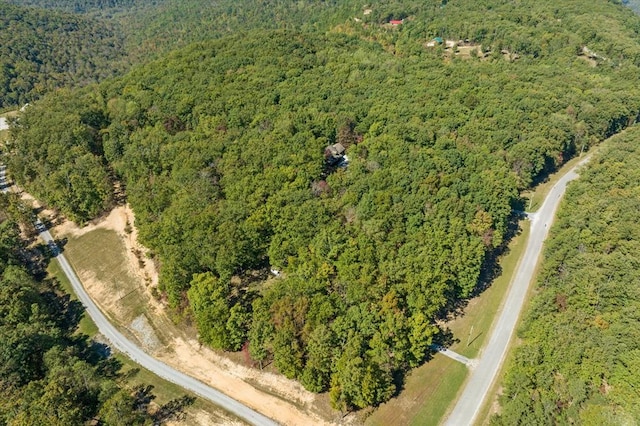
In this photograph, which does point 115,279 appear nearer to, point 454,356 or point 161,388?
point 161,388

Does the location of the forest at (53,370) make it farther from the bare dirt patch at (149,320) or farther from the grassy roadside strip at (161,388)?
the bare dirt patch at (149,320)

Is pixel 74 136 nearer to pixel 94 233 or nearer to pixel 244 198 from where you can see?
pixel 94 233

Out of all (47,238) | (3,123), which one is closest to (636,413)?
(47,238)

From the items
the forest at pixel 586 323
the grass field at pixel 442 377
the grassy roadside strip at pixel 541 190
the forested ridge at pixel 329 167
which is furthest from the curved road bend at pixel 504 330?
the forested ridge at pixel 329 167

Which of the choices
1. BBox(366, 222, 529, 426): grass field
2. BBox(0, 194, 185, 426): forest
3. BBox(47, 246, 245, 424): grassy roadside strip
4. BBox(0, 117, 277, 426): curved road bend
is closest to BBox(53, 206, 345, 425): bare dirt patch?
BBox(0, 117, 277, 426): curved road bend

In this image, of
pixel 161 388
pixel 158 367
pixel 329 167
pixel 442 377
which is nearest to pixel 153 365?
pixel 158 367
